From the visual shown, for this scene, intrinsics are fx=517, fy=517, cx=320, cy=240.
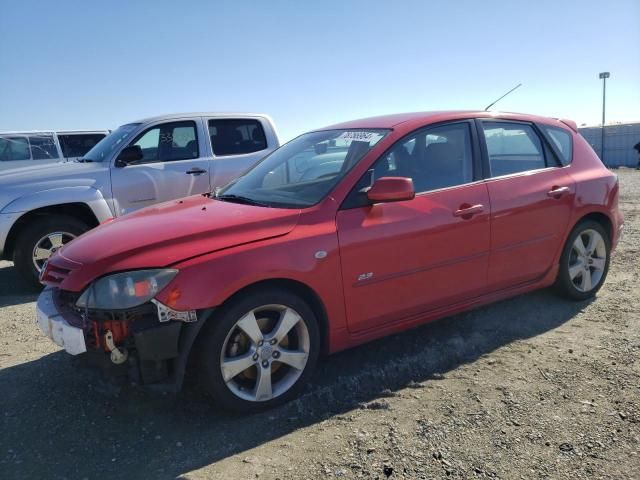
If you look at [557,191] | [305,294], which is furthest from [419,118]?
[305,294]

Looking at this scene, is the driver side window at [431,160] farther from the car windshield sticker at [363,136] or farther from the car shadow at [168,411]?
the car shadow at [168,411]

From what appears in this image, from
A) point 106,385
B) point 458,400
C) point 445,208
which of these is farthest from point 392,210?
point 106,385

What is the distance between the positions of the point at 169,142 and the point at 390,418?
4.85 metres

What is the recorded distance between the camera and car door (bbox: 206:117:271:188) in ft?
22.1

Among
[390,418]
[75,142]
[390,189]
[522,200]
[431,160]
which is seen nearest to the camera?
[390,418]

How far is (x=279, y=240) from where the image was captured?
2.98 meters

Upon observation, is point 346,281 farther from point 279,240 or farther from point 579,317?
point 579,317

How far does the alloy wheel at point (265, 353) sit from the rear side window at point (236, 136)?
4.26 m

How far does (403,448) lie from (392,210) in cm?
145

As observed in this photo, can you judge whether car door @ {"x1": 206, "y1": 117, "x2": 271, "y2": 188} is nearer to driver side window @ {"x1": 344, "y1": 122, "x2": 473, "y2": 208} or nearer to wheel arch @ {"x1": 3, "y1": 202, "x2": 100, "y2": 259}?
wheel arch @ {"x1": 3, "y1": 202, "x2": 100, "y2": 259}

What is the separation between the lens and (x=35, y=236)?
18.5 feet

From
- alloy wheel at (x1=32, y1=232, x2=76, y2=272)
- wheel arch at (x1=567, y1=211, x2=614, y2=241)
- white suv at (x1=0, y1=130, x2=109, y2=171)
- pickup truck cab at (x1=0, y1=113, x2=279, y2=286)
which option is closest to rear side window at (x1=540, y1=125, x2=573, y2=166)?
wheel arch at (x1=567, y1=211, x2=614, y2=241)

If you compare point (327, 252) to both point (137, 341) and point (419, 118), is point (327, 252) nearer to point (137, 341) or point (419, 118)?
point (137, 341)

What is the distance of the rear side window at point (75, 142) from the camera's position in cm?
1295
